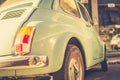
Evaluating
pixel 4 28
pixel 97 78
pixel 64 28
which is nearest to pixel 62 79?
pixel 64 28

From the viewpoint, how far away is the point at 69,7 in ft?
18.4

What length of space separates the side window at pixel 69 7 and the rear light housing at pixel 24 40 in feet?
3.94

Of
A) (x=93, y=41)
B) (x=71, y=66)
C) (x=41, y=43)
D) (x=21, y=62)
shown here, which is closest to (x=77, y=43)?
(x=71, y=66)

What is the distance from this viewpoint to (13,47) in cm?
419

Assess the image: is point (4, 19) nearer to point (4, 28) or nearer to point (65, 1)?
point (4, 28)

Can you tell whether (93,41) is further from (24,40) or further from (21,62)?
(21,62)

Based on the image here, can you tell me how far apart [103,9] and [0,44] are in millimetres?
18132

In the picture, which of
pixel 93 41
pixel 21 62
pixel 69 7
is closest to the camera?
pixel 21 62

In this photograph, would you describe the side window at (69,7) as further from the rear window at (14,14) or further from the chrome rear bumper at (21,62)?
the chrome rear bumper at (21,62)

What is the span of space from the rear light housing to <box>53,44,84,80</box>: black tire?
62cm

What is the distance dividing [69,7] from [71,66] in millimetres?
1230

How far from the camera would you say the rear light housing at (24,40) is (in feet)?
13.5

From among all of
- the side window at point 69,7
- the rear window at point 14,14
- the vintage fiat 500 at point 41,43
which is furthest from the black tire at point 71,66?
the rear window at point 14,14

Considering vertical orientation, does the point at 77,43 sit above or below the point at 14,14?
below
